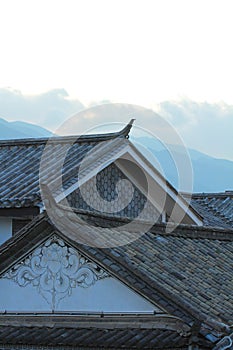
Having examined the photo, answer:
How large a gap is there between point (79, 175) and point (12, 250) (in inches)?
205

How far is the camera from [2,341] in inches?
451

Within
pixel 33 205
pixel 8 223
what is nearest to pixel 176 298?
pixel 33 205

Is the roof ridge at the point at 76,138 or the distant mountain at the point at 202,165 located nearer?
the roof ridge at the point at 76,138

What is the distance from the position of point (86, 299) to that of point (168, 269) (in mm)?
1663

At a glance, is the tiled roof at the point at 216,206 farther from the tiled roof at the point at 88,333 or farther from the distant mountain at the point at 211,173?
the distant mountain at the point at 211,173

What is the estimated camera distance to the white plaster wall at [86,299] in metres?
11.1

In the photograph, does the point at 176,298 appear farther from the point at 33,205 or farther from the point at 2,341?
the point at 33,205

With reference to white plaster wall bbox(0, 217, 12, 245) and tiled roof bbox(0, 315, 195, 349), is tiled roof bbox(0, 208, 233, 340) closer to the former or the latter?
tiled roof bbox(0, 315, 195, 349)

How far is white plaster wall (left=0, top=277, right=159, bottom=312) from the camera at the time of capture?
11109mm

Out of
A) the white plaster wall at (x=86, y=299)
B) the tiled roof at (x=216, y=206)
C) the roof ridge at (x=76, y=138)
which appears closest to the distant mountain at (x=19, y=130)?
the tiled roof at (x=216, y=206)

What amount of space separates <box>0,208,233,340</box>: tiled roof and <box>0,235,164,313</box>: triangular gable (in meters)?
0.14

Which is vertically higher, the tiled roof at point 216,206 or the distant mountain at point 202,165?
the distant mountain at point 202,165

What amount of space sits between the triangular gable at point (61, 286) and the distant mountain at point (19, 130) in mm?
136316

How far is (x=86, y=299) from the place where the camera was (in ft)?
37.6
